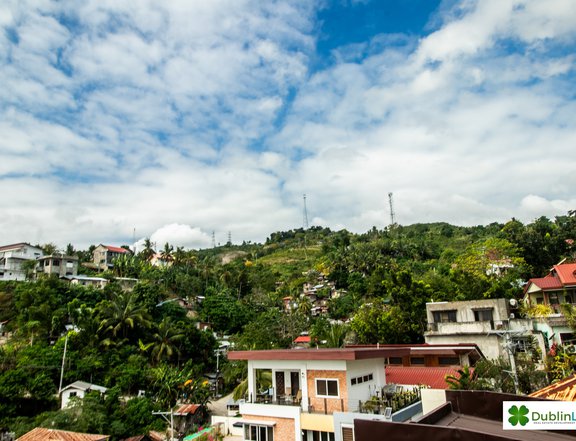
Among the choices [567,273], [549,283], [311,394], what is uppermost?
[567,273]

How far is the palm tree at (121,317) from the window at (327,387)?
2735cm

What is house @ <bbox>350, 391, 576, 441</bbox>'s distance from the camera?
6234mm

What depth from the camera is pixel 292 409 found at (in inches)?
629

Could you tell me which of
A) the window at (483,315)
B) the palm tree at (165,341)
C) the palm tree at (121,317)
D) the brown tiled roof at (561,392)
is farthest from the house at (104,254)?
the brown tiled roof at (561,392)

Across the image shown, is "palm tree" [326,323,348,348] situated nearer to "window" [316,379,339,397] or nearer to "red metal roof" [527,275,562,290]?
"red metal roof" [527,275,562,290]

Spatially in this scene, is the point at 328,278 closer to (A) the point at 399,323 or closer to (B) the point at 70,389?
(A) the point at 399,323

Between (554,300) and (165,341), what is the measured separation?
111 feet

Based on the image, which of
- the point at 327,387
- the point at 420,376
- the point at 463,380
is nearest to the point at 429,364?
the point at 420,376

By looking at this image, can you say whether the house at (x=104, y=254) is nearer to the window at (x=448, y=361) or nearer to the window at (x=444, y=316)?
the window at (x=444, y=316)

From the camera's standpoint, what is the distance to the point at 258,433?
16734 mm

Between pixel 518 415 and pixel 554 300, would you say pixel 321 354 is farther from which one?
pixel 554 300

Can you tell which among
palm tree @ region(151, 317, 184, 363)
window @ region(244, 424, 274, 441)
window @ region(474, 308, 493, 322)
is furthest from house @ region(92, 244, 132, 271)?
window @ region(244, 424, 274, 441)

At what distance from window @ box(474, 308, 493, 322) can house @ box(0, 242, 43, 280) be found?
55183mm

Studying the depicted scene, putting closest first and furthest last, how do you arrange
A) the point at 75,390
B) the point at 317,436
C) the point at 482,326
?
the point at 317,436 < the point at 482,326 < the point at 75,390
